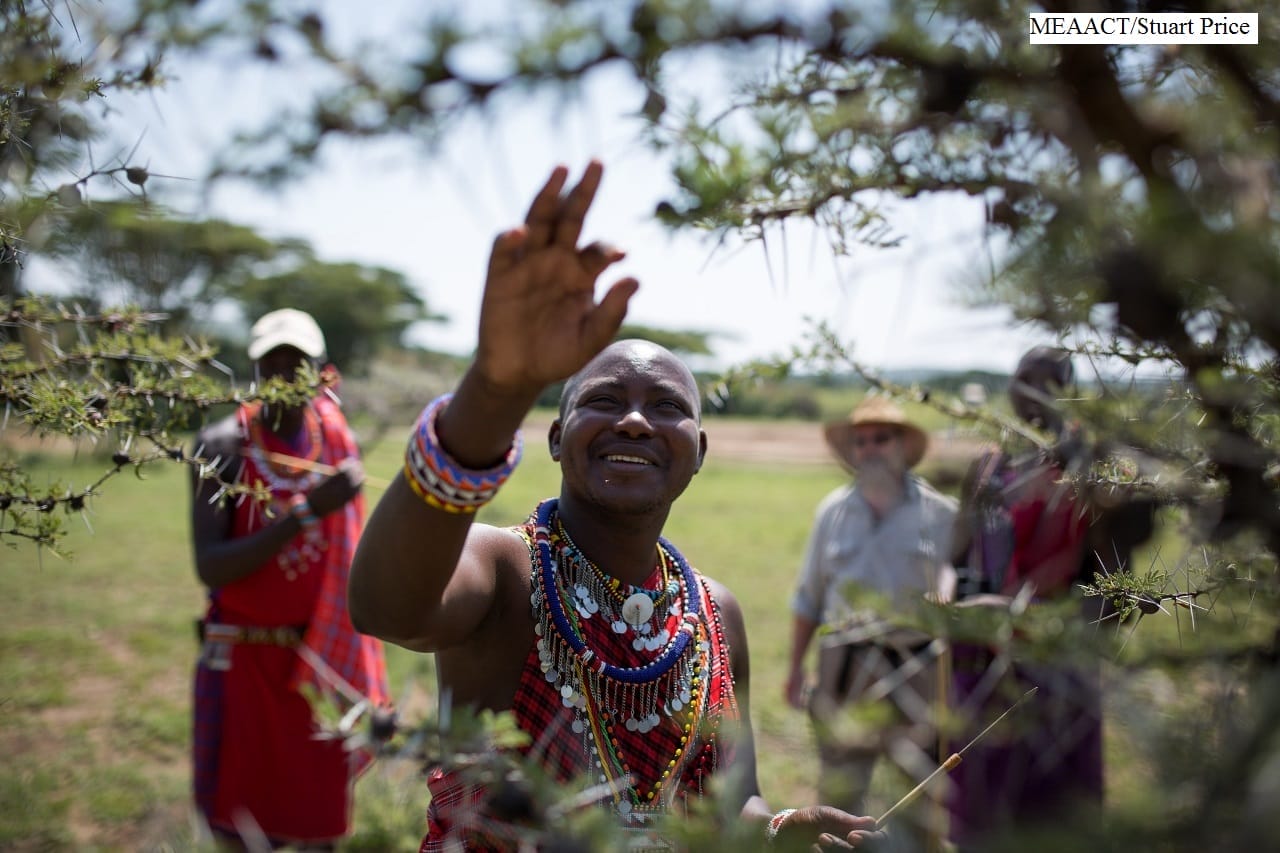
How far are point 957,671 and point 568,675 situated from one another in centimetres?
256

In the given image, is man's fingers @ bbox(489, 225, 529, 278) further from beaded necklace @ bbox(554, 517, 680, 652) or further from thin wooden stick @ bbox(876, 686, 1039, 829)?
beaded necklace @ bbox(554, 517, 680, 652)

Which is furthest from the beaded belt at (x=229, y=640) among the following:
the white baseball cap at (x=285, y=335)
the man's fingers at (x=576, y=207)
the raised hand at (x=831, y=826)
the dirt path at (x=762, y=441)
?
the dirt path at (x=762, y=441)

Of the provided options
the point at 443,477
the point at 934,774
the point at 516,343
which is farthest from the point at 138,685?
the point at 934,774

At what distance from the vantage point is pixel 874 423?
457 centimetres

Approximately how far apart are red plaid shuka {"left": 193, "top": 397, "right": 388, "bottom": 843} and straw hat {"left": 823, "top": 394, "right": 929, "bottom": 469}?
8.07 feet

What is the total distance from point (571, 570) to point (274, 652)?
7.76ft

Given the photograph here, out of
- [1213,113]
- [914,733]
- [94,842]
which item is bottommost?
[94,842]

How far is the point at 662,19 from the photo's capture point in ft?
4.01

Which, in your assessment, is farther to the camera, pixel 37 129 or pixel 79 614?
pixel 79 614

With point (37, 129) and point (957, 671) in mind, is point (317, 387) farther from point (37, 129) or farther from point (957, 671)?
point (957, 671)

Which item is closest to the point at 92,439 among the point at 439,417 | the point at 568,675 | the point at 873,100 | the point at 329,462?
the point at 439,417

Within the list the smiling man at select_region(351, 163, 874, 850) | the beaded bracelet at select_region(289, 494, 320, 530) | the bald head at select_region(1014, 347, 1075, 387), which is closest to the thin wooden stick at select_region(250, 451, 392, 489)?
the beaded bracelet at select_region(289, 494, 320, 530)

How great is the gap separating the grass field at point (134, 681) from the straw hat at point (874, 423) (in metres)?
0.25

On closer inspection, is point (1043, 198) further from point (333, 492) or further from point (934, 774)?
point (333, 492)
